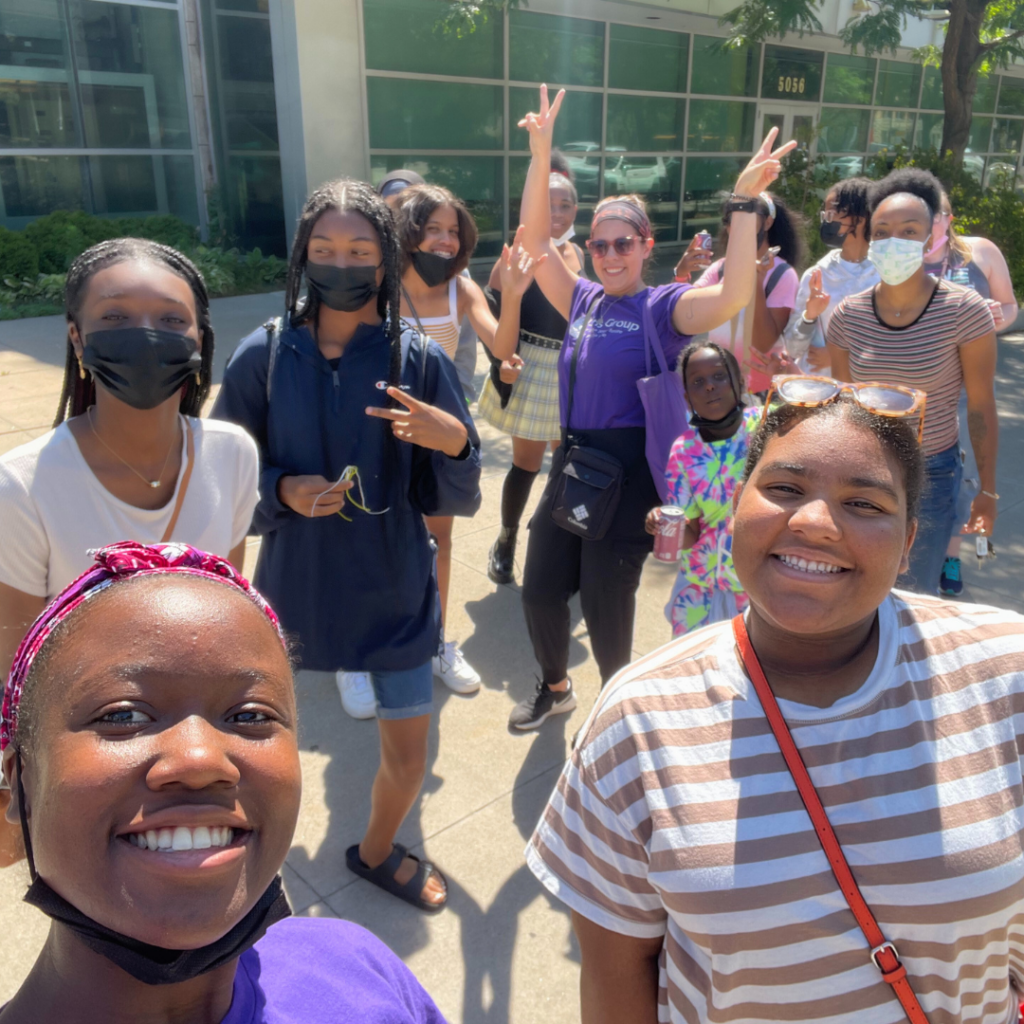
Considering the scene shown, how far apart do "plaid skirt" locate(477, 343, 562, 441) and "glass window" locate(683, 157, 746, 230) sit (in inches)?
574

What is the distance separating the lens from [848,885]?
127cm

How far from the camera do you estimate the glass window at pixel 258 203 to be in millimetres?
14000

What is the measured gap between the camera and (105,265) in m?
1.99

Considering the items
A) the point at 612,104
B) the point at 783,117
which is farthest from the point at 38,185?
the point at 783,117

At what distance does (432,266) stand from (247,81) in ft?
37.8

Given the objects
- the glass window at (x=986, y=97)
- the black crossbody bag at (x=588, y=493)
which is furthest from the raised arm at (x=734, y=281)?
the glass window at (x=986, y=97)

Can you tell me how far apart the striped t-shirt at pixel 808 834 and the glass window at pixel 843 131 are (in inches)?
820

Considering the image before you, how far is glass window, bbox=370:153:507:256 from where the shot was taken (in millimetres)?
13875

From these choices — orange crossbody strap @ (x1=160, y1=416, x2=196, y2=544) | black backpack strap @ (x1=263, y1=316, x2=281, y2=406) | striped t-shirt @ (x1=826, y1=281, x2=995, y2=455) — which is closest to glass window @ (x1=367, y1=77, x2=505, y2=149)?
striped t-shirt @ (x1=826, y1=281, x2=995, y2=455)

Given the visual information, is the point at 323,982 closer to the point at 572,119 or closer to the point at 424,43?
the point at 424,43

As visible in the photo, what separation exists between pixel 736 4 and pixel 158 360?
17713 mm

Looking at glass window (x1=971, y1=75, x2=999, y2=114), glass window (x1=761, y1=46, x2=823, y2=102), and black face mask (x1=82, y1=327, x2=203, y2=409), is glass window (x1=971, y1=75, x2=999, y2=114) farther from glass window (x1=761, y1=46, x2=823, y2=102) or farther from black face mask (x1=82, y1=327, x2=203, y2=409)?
black face mask (x1=82, y1=327, x2=203, y2=409)

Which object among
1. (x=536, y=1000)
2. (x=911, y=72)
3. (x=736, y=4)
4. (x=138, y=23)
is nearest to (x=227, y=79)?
(x=138, y=23)

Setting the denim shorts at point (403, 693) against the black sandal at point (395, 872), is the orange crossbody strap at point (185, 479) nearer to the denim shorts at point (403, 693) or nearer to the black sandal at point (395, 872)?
the denim shorts at point (403, 693)
